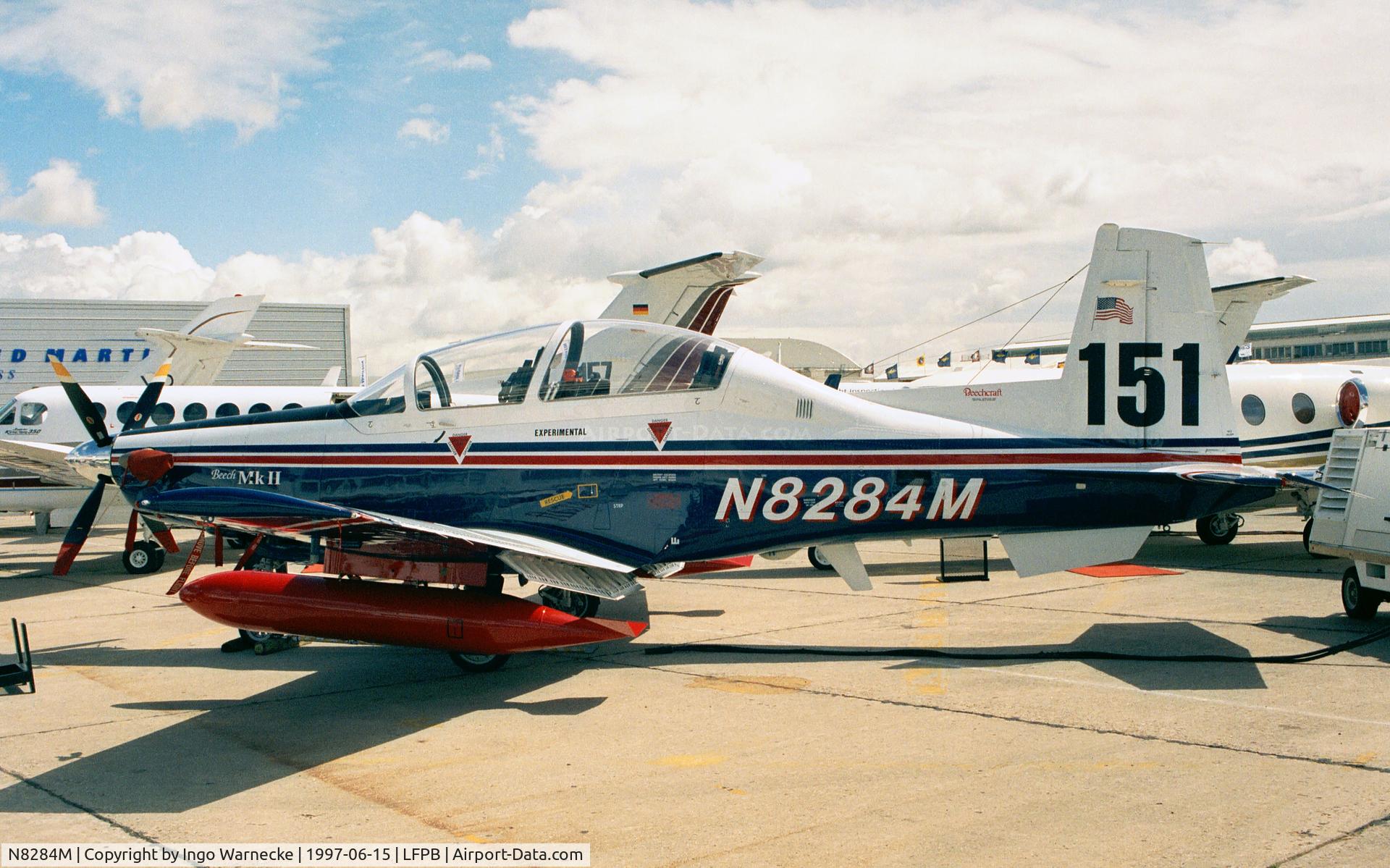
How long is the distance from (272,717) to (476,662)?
68.2 inches

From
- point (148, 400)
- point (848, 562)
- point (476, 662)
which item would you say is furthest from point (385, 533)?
point (148, 400)

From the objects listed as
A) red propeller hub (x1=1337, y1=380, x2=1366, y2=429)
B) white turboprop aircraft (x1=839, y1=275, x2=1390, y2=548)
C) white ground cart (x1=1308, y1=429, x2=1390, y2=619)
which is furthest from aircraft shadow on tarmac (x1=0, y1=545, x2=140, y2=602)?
red propeller hub (x1=1337, y1=380, x2=1366, y2=429)

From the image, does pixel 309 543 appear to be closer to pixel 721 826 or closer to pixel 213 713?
pixel 213 713

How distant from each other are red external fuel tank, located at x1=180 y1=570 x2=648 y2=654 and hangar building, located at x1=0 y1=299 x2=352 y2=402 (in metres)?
32.2

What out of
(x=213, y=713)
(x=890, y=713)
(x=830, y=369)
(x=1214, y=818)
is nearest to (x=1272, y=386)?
(x=890, y=713)

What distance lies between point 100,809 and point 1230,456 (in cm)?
848

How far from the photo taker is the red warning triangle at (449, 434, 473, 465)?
28.0 feet

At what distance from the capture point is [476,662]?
339 inches

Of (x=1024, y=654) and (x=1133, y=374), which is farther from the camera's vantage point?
(x=1024, y=654)

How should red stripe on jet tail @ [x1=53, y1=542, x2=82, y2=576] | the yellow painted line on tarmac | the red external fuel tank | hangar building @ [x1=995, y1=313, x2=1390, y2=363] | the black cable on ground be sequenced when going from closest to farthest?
the yellow painted line on tarmac
the red external fuel tank
the black cable on ground
red stripe on jet tail @ [x1=53, y1=542, x2=82, y2=576]
hangar building @ [x1=995, y1=313, x2=1390, y2=363]

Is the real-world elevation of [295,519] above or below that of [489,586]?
above

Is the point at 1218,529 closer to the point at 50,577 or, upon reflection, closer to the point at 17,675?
the point at 17,675

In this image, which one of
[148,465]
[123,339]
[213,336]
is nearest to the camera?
[148,465]

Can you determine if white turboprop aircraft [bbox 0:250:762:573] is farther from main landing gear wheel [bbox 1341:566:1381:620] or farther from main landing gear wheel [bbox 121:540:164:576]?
main landing gear wheel [bbox 1341:566:1381:620]
